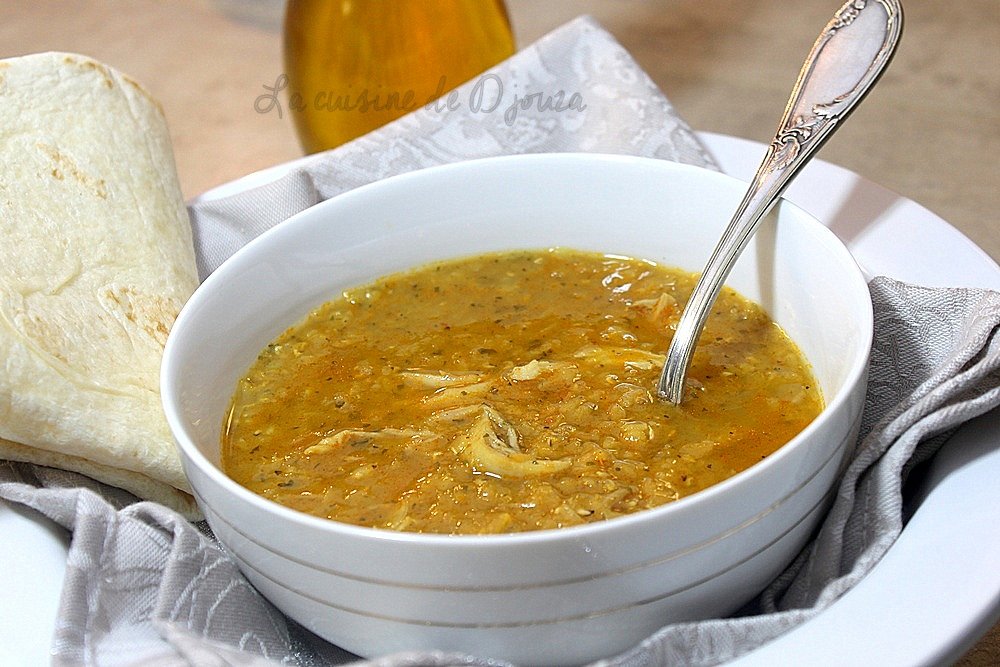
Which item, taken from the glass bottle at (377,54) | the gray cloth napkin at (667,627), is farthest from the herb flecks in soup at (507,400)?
the glass bottle at (377,54)

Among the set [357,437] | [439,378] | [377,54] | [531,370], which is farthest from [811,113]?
[377,54]

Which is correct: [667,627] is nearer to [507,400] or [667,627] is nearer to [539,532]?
[539,532]

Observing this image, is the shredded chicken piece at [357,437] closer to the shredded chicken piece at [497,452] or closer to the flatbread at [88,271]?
the shredded chicken piece at [497,452]

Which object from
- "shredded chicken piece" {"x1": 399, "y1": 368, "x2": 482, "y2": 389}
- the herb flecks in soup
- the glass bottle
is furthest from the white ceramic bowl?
the glass bottle

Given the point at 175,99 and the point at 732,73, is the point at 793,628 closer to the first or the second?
the point at 732,73

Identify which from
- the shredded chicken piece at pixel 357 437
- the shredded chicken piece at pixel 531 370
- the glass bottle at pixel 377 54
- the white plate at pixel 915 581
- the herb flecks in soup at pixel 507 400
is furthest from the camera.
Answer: the glass bottle at pixel 377 54

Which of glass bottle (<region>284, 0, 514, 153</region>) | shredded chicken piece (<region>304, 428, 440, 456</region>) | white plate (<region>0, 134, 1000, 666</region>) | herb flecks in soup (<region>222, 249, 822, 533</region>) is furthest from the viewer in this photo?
glass bottle (<region>284, 0, 514, 153</region>)

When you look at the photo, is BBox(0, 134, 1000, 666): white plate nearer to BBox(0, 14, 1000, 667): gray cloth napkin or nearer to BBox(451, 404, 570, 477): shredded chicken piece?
BBox(0, 14, 1000, 667): gray cloth napkin
